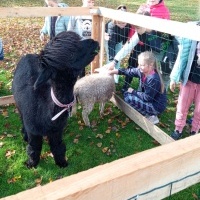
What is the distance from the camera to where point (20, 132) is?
428cm

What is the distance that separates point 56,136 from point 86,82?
4.14 feet

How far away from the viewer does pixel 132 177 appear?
108 cm

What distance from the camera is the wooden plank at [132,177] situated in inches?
38.1

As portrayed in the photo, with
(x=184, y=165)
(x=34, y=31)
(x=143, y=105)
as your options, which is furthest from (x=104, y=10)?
(x=34, y=31)

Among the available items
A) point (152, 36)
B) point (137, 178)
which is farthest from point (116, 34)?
point (137, 178)

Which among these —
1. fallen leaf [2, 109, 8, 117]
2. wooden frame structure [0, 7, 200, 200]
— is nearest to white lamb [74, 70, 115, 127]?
fallen leaf [2, 109, 8, 117]

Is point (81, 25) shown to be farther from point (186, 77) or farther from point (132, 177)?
point (132, 177)

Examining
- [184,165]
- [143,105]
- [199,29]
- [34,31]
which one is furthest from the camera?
[34,31]

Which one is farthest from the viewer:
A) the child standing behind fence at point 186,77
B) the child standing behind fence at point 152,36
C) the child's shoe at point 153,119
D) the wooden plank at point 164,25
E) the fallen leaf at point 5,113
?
the child standing behind fence at point 152,36

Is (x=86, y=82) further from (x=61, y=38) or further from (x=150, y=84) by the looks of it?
(x=61, y=38)

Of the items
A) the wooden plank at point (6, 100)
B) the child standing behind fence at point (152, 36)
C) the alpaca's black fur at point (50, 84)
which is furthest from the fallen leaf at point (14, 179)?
the child standing behind fence at point (152, 36)

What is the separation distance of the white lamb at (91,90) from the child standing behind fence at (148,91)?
28 centimetres

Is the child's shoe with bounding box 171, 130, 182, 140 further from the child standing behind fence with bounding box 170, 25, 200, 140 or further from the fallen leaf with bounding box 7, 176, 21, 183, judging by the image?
the fallen leaf with bounding box 7, 176, 21, 183

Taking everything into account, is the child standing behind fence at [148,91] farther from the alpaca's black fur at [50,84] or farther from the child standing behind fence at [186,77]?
the alpaca's black fur at [50,84]
